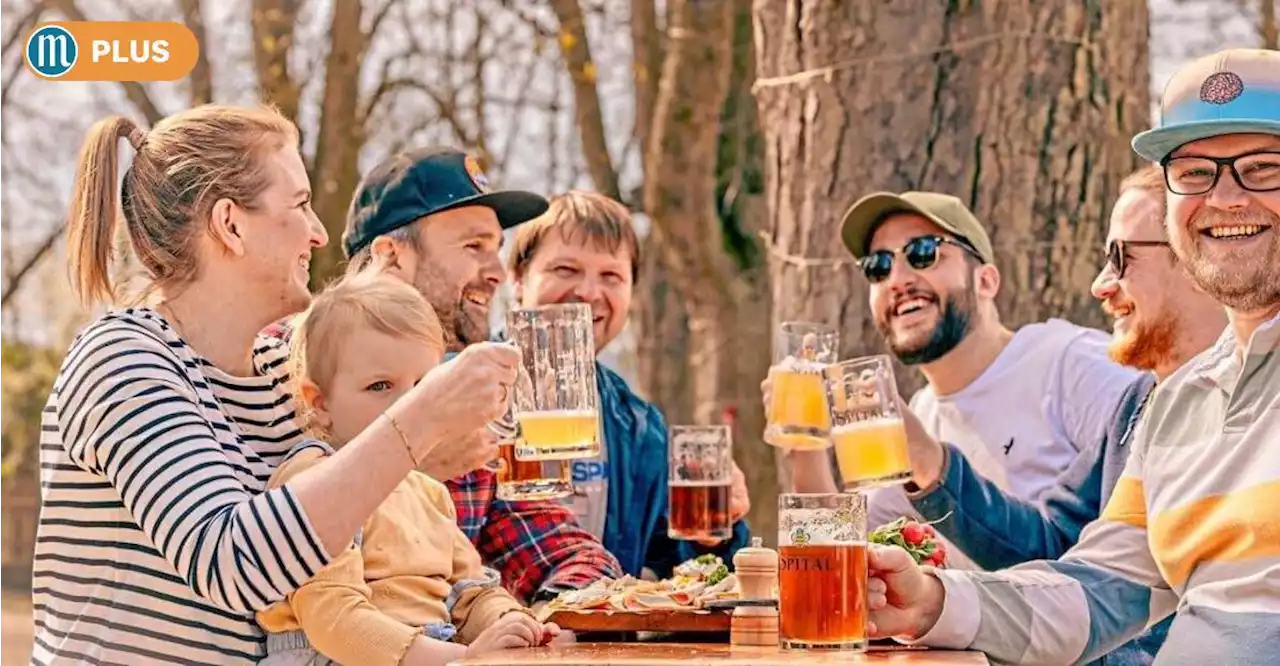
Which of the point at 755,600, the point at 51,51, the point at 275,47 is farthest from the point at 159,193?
the point at 275,47

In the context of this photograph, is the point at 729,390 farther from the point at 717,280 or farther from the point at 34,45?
the point at 34,45

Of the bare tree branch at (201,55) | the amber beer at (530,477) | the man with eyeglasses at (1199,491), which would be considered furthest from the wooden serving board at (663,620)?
the bare tree branch at (201,55)

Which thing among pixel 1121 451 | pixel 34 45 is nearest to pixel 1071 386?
pixel 1121 451

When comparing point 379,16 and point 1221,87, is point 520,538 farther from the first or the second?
point 379,16

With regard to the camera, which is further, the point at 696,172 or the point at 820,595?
the point at 696,172

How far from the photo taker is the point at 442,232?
480 centimetres

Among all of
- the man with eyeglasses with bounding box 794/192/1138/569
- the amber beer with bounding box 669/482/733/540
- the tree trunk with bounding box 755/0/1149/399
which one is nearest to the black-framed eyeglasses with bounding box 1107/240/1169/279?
the man with eyeglasses with bounding box 794/192/1138/569

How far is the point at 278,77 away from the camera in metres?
10.9

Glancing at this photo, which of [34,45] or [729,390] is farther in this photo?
[729,390]

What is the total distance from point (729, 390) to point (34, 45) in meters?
3.82

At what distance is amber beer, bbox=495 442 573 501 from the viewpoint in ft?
12.7

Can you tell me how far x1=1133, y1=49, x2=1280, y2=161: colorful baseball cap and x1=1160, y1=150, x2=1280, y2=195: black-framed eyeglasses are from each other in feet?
0.15

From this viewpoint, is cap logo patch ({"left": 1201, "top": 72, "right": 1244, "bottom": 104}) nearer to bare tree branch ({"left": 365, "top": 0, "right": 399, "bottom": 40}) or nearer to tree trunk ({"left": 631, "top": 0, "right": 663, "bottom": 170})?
tree trunk ({"left": 631, "top": 0, "right": 663, "bottom": 170})

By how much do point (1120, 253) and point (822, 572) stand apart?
200cm
